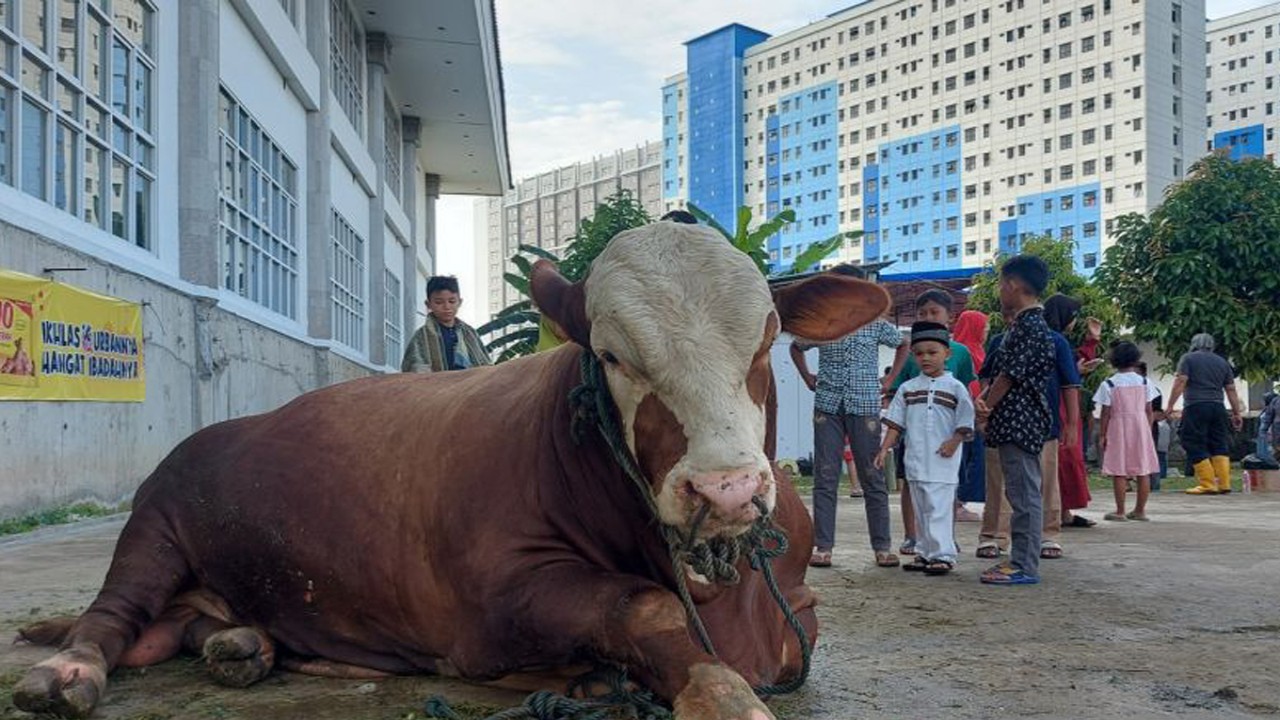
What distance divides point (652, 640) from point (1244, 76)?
339 feet

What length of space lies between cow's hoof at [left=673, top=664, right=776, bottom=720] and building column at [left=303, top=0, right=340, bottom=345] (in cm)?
1610

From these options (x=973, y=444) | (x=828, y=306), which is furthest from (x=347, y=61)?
(x=828, y=306)

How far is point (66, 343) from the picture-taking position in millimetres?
8305

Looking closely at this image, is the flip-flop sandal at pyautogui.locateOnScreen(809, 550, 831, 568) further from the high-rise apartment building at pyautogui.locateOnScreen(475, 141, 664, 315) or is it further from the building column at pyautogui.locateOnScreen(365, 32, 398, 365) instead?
the high-rise apartment building at pyautogui.locateOnScreen(475, 141, 664, 315)

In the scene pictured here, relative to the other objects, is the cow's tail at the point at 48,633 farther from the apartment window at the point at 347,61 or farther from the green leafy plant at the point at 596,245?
the apartment window at the point at 347,61

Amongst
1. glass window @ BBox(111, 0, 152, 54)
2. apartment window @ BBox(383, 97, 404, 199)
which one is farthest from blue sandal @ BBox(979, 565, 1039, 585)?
apartment window @ BBox(383, 97, 404, 199)

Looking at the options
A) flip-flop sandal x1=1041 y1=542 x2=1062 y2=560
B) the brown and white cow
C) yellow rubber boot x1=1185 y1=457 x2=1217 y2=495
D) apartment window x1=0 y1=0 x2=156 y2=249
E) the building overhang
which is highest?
the building overhang

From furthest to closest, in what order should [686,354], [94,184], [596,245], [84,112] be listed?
[596,245] < [94,184] < [84,112] < [686,354]

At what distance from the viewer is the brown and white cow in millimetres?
2627

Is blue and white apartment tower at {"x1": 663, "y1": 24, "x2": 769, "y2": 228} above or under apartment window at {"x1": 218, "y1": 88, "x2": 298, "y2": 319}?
above

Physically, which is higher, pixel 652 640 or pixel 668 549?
pixel 668 549

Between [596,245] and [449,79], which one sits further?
[449,79]

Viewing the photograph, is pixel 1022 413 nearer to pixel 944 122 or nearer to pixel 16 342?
pixel 16 342

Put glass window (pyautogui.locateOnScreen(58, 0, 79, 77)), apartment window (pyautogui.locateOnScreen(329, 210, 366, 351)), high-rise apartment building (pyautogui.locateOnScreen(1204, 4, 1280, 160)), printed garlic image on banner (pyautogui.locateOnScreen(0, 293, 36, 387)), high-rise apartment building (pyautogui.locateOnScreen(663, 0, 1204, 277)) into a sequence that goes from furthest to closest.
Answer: high-rise apartment building (pyautogui.locateOnScreen(1204, 4, 1280, 160)) → high-rise apartment building (pyautogui.locateOnScreen(663, 0, 1204, 277)) → apartment window (pyautogui.locateOnScreen(329, 210, 366, 351)) → glass window (pyautogui.locateOnScreen(58, 0, 79, 77)) → printed garlic image on banner (pyautogui.locateOnScreen(0, 293, 36, 387))
